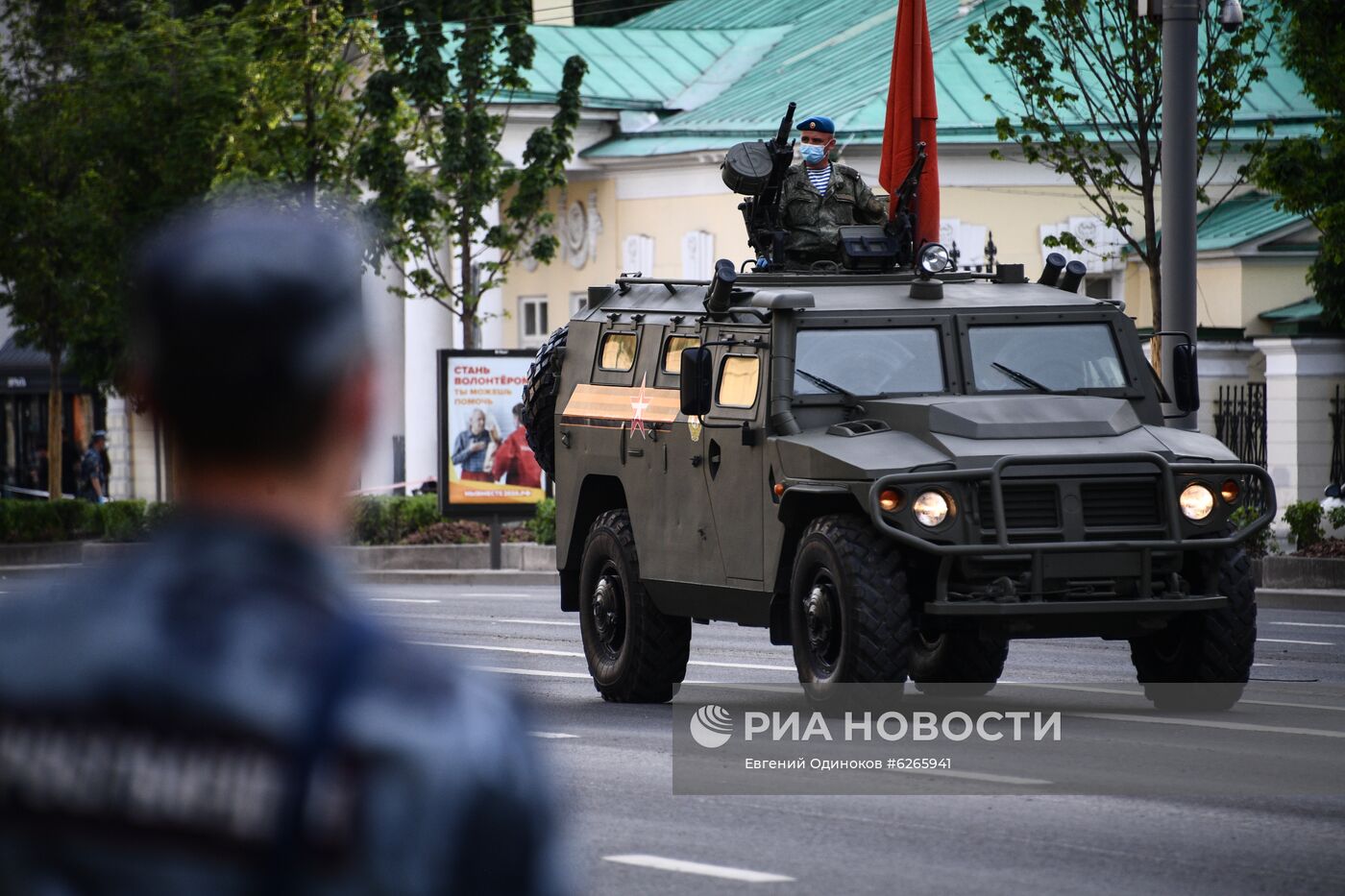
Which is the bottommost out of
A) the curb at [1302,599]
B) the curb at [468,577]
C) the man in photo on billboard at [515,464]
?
the curb at [468,577]

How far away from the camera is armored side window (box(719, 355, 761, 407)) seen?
1320 centimetres

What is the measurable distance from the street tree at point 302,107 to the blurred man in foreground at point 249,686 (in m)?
34.0

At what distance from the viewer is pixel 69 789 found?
211cm

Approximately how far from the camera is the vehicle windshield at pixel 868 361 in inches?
517

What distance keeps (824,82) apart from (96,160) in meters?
12.0

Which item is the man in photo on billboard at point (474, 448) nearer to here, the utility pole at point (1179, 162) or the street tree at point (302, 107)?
the street tree at point (302, 107)

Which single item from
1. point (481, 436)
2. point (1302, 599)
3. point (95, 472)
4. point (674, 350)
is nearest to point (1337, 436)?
point (1302, 599)

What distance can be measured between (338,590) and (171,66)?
4148cm

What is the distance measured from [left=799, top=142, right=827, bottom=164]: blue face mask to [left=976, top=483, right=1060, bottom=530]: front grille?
3640mm

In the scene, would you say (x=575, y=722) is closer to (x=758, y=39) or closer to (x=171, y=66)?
(x=171, y=66)

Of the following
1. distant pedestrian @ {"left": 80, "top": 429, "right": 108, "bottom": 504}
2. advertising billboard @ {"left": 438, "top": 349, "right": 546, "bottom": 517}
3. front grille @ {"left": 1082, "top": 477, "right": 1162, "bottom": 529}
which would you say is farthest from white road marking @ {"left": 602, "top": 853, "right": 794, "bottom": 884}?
distant pedestrian @ {"left": 80, "top": 429, "right": 108, "bottom": 504}

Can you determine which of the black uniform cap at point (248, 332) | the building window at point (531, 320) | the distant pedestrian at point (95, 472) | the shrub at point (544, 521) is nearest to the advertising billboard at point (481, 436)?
the shrub at point (544, 521)

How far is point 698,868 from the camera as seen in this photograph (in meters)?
8.24

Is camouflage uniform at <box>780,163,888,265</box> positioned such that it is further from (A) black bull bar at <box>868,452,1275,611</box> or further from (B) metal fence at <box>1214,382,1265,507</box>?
(B) metal fence at <box>1214,382,1265,507</box>
